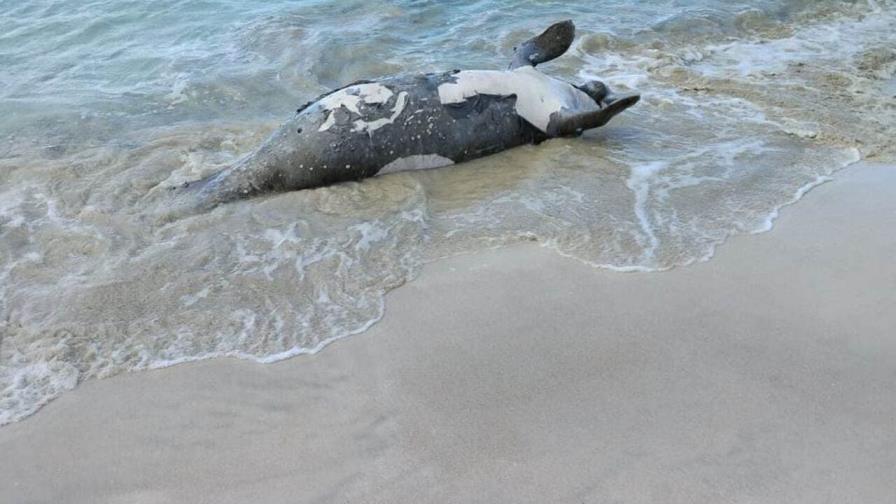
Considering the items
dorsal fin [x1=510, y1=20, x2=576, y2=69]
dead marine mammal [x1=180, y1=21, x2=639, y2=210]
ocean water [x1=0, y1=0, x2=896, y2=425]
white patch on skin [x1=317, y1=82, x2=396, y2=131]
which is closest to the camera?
ocean water [x1=0, y1=0, x2=896, y2=425]

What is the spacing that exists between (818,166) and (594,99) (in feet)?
5.85

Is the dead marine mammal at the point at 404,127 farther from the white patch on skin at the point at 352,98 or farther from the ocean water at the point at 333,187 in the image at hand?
the ocean water at the point at 333,187

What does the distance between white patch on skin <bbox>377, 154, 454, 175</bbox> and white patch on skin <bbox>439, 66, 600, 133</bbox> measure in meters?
0.40

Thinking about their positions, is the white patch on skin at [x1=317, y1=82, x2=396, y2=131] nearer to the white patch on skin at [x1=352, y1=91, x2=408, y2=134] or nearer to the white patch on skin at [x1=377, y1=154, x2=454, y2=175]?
the white patch on skin at [x1=352, y1=91, x2=408, y2=134]

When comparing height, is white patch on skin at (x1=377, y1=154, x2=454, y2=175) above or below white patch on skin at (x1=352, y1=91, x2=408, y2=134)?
below

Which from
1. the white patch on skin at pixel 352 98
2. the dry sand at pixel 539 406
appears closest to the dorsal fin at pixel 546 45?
the white patch on skin at pixel 352 98

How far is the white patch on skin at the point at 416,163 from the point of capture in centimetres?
531

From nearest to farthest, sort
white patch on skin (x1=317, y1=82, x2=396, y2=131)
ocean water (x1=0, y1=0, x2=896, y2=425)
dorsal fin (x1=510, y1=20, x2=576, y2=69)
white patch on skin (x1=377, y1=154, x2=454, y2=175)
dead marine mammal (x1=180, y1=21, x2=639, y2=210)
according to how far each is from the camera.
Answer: ocean water (x1=0, y1=0, x2=896, y2=425), dead marine mammal (x1=180, y1=21, x2=639, y2=210), white patch on skin (x1=317, y1=82, x2=396, y2=131), white patch on skin (x1=377, y1=154, x2=454, y2=175), dorsal fin (x1=510, y1=20, x2=576, y2=69)

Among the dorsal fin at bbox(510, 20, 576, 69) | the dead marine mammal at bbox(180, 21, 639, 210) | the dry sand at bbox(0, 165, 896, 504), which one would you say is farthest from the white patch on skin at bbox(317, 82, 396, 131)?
the dry sand at bbox(0, 165, 896, 504)

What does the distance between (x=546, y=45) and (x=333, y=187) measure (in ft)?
7.38

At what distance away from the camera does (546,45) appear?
20.4 feet

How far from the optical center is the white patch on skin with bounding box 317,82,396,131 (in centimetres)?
518

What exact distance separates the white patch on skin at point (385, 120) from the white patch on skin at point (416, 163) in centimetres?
26

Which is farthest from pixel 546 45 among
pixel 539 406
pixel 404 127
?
pixel 539 406
